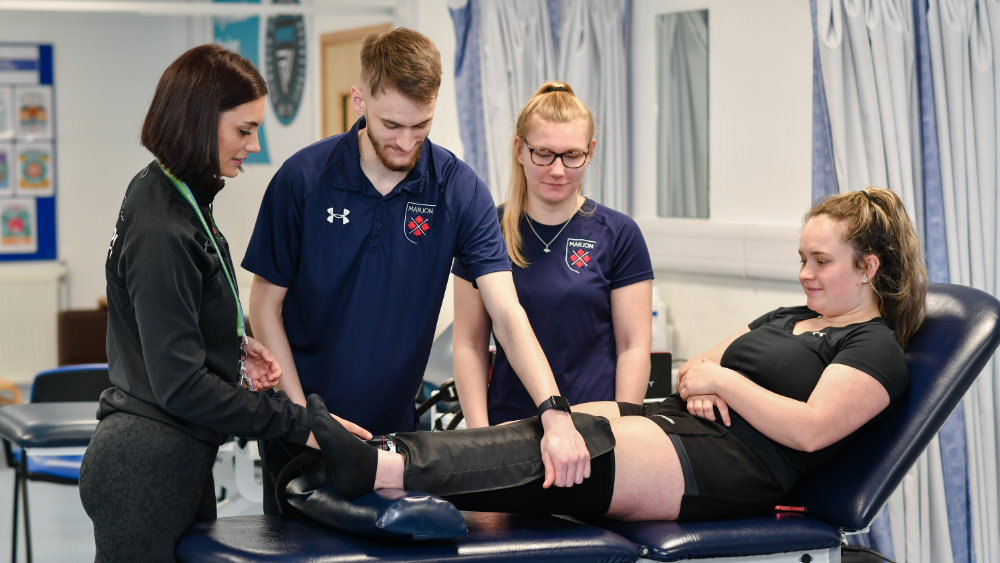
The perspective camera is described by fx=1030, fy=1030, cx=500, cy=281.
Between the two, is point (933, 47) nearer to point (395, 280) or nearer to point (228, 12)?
point (395, 280)

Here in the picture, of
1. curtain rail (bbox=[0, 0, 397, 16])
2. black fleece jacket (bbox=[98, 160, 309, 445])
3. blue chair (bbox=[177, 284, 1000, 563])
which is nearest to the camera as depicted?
black fleece jacket (bbox=[98, 160, 309, 445])

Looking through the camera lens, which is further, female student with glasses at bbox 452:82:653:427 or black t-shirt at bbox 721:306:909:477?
female student with glasses at bbox 452:82:653:427

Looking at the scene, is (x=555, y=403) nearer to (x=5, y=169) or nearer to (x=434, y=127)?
(x=434, y=127)

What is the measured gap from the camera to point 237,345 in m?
1.61

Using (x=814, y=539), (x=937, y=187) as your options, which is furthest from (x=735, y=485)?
(x=937, y=187)

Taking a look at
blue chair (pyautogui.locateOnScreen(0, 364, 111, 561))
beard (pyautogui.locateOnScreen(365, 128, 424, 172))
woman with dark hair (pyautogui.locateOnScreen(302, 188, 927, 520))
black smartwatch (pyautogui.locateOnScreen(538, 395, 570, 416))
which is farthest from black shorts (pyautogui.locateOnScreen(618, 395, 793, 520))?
blue chair (pyautogui.locateOnScreen(0, 364, 111, 561))

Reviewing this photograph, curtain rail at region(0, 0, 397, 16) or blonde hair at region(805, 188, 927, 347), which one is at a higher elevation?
curtain rail at region(0, 0, 397, 16)

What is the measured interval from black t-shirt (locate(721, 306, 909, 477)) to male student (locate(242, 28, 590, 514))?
0.43 m

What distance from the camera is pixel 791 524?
1783 mm

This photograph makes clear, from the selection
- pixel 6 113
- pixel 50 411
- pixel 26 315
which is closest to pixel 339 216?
pixel 50 411

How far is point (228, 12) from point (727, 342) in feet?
8.72

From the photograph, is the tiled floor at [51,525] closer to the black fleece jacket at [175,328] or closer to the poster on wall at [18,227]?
the poster on wall at [18,227]

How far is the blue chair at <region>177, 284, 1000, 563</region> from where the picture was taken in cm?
157

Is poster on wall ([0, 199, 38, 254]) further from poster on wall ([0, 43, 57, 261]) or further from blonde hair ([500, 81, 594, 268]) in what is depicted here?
blonde hair ([500, 81, 594, 268])
